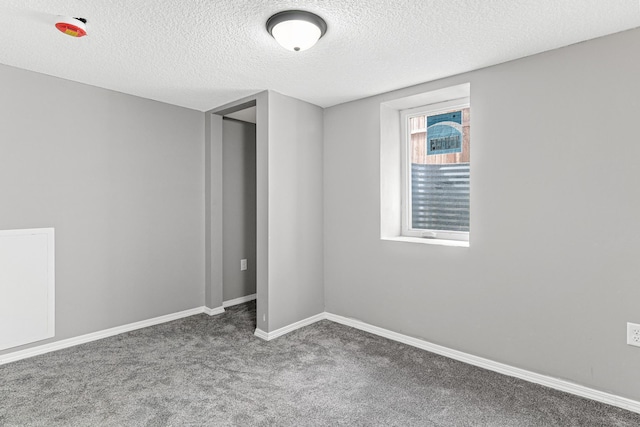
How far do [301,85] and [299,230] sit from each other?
1.36 metres

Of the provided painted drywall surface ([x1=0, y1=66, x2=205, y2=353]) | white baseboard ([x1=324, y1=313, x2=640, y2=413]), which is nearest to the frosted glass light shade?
painted drywall surface ([x1=0, y1=66, x2=205, y2=353])

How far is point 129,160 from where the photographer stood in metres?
3.34

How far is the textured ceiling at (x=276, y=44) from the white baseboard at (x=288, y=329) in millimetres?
2210

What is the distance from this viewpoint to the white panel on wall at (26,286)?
104 inches

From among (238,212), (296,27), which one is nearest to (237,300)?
(238,212)

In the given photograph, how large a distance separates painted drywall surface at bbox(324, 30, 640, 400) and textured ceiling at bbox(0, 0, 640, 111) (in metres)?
0.27

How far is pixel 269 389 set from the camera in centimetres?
232

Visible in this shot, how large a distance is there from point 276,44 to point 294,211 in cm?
160

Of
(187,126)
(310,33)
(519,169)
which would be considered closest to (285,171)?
(187,126)

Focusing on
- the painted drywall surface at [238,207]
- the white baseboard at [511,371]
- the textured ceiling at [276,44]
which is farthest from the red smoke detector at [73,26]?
the white baseboard at [511,371]

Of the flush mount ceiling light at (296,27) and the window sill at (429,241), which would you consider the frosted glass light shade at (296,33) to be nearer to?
the flush mount ceiling light at (296,27)

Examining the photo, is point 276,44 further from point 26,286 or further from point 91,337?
point 91,337

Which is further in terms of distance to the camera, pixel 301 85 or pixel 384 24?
pixel 301 85

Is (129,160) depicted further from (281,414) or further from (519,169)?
(519,169)
